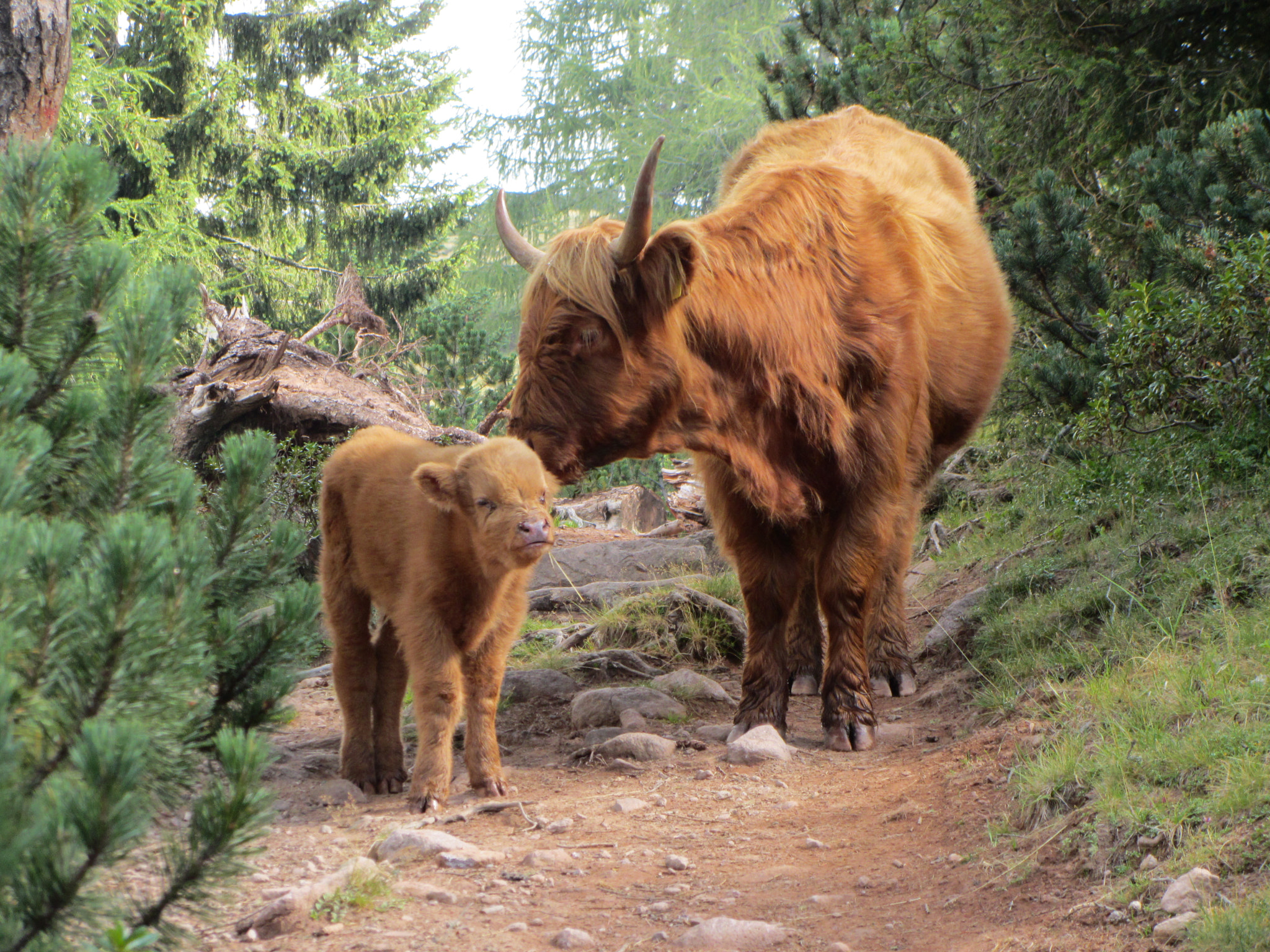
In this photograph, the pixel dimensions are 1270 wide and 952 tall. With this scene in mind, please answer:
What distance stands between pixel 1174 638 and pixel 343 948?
10.8ft

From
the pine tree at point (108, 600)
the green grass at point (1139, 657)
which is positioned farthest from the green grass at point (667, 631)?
the pine tree at point (108, 600)

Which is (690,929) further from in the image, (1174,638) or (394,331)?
(394,331)

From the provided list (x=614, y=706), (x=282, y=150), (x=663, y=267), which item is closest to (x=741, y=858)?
(x=614, y=706)

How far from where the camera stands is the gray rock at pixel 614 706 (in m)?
5.82

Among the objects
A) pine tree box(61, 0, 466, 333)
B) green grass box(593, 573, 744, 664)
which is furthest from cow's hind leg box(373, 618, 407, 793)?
pine tree box(61, 0, 466, 333)

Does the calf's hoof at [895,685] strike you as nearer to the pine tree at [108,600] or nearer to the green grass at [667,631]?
the green grass at [667,631]

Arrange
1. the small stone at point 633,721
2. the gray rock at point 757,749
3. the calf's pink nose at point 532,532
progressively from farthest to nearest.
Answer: the small stone at point 633,721
the gray rock at point 757,749
the calf's pink nose at point 532,532

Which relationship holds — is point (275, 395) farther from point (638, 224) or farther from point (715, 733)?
point (638, 224)

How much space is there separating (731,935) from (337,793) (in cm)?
204

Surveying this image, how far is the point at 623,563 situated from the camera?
936cm

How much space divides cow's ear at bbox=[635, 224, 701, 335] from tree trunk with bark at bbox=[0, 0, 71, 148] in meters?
2.21

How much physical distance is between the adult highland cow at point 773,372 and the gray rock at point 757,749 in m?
0.27

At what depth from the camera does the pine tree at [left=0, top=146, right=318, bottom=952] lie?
1962 millimetres

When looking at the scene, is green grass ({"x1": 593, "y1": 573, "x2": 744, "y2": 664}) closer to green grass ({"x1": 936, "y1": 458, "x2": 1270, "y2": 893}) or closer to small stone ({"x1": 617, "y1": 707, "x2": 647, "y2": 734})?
small stone ({"x1": 617, "y1": 707, "x2": 647, "y2": 734})
